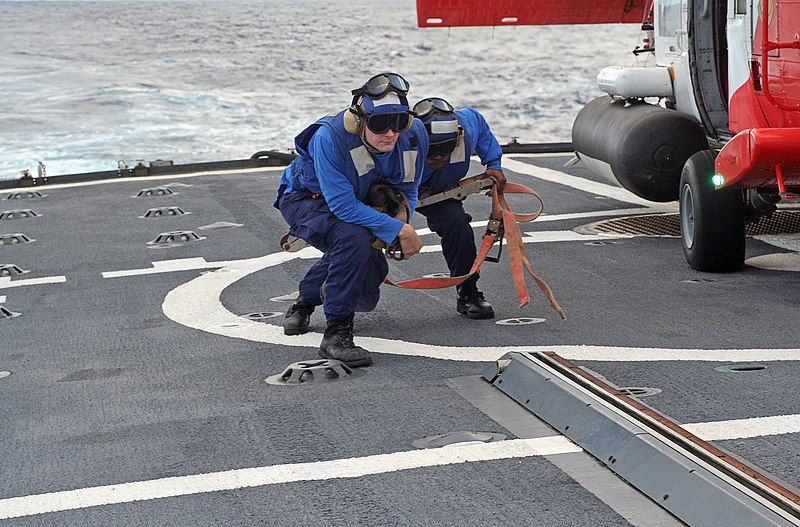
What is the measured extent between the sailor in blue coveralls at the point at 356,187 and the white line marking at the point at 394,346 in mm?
325

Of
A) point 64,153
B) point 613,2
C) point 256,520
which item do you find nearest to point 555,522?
point 256,520

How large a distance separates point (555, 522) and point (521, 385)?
4.69ft

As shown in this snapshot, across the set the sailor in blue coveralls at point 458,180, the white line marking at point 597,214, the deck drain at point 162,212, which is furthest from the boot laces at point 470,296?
the deck drain at point 162,212

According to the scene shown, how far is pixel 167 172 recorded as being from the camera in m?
15.2

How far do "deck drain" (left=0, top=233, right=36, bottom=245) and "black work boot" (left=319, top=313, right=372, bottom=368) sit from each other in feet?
17.6

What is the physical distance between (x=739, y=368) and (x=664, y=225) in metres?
4.59

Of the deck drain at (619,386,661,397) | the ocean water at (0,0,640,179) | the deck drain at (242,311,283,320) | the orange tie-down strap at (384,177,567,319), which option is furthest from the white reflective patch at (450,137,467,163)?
the ocean water at (0,0,640,179)

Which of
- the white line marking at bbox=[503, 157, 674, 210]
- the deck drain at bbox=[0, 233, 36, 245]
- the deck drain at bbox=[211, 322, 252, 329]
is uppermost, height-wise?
the deck drain at bbox=[211, 322, 252, 329]

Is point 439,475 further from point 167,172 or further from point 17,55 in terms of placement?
point 17,55

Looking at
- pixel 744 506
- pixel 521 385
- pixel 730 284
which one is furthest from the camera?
pixel 730 284

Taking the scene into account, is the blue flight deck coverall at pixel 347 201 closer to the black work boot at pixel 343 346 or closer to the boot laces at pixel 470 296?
the black work boot at pixel 343 346

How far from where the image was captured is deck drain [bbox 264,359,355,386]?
18.3 feet

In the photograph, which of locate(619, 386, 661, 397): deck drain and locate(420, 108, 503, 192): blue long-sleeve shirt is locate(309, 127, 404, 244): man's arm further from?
locate(619, 386, 661, 397): deck drain

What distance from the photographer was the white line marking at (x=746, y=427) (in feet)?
14.8
